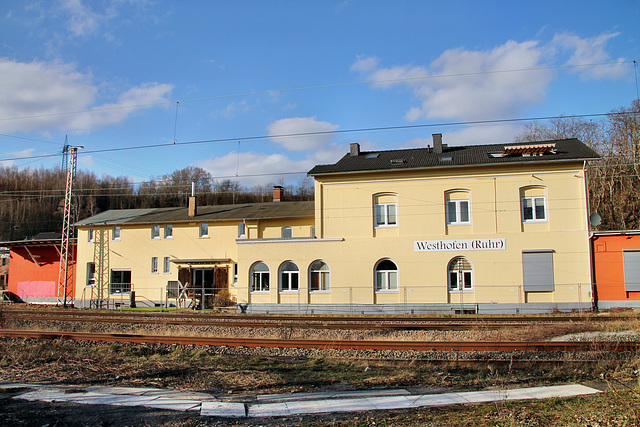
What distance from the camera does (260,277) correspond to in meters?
30.8

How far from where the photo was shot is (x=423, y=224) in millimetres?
28953

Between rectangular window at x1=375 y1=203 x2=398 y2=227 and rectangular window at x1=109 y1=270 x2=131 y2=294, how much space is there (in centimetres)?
2280

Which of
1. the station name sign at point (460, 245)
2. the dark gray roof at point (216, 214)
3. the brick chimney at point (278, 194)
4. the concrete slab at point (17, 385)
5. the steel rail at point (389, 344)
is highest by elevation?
the brick chimney at point (278, 194)

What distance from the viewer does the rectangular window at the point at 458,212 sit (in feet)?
94.3

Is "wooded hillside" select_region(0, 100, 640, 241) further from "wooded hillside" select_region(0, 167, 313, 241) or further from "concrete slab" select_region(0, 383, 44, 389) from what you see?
"concrete slab" select_region(0, 383, 44, 389)

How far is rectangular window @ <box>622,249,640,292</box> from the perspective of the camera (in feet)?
84.9

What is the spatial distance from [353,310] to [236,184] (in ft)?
217

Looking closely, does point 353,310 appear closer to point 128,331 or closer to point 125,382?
point 128,331

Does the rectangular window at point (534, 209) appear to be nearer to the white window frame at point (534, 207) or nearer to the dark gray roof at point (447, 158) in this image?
the white window frame at point (534, 207)

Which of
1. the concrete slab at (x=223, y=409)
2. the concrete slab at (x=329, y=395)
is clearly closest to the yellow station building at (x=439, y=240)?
the concrete slab at (x=329, y=395)

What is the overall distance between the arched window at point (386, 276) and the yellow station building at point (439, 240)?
64mm

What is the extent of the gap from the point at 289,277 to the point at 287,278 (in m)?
0.18

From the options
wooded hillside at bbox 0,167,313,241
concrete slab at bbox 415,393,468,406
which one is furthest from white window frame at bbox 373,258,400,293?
wooded hillside at bbox 0,167,313,241

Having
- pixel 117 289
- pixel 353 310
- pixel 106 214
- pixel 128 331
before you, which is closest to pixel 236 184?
pixel 106 214
